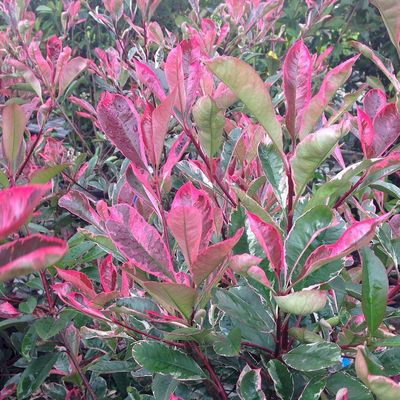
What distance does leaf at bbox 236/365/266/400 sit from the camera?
2.71ft

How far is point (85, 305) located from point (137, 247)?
0.74 feet

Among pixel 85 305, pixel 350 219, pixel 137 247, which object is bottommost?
pixel 350 219

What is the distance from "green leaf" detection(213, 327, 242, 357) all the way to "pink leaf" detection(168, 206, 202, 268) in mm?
167

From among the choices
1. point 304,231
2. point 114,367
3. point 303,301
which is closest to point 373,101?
point 304,231

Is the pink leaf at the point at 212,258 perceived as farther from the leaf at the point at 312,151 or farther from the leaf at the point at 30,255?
the leaf at the point at 30,255

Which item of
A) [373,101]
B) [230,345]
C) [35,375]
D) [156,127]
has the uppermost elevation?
[156,127]

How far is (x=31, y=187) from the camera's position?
45 cm

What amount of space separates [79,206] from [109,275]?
14 cm

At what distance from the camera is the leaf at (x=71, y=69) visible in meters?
1.34

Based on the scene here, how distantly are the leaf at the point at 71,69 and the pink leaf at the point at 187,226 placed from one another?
Result: 784mm

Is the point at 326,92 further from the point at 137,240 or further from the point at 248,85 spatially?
the point at 137,240

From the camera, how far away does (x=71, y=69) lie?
53.7 inches

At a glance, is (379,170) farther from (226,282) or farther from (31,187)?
(31,187)

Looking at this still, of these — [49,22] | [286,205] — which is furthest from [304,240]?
[49,22]
